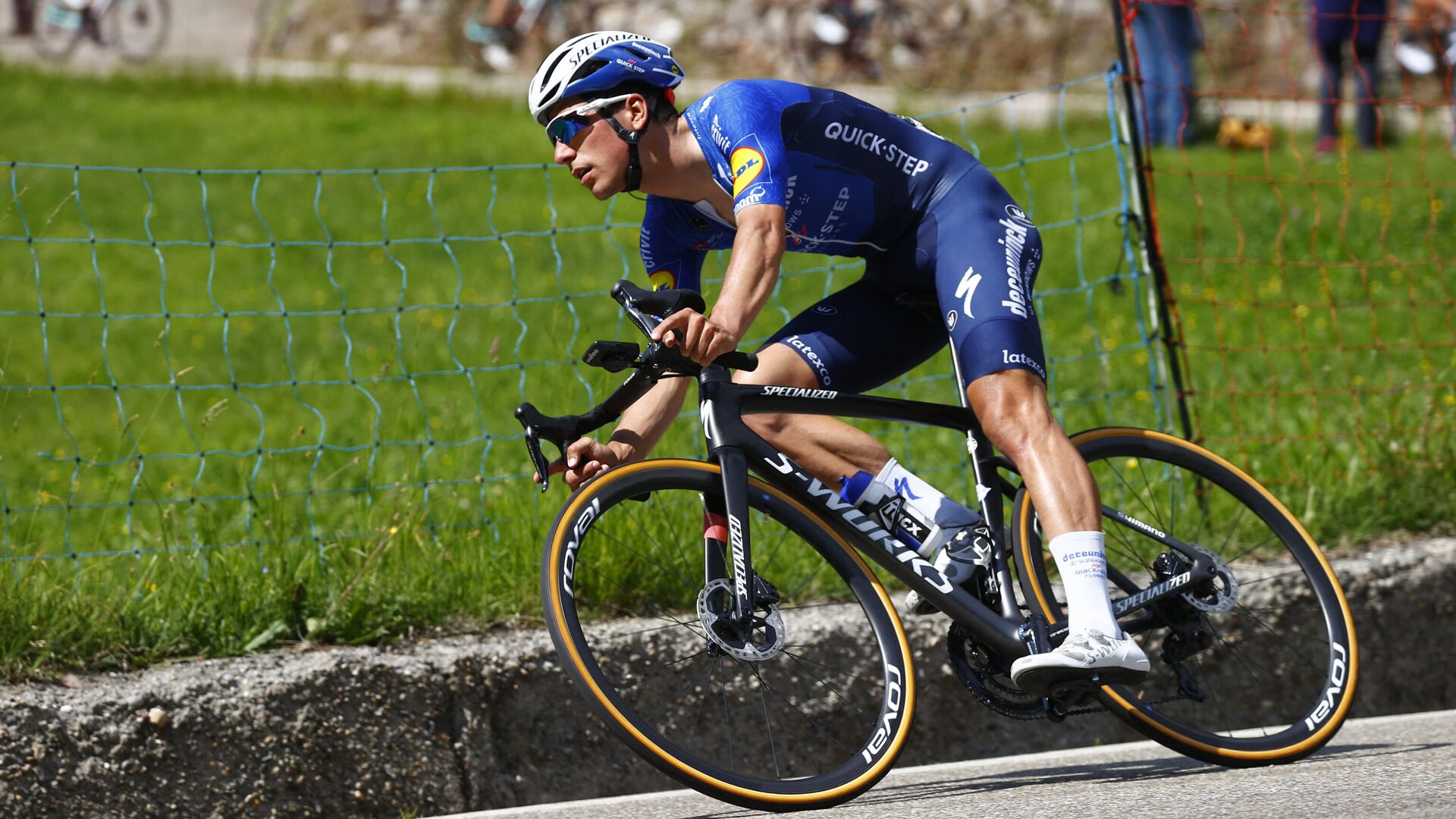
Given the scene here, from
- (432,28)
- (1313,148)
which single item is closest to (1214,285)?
(1313,148)

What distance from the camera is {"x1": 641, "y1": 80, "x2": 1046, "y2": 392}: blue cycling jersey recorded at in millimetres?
3594

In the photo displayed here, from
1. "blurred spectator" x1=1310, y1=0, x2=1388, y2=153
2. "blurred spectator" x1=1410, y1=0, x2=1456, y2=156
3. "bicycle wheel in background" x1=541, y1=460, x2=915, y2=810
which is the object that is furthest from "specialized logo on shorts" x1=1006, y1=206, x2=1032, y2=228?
"blurred spectator" x1=1410, y1=0, x2=1456, y2=156

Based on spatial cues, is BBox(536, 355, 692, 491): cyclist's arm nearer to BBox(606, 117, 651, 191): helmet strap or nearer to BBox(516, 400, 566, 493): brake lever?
BBox(516, 400, 566, 493): brake lever

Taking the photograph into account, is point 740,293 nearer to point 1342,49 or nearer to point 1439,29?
point 1342,49

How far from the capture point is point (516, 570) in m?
4.52

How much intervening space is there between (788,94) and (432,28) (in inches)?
629

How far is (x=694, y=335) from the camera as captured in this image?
3285mm

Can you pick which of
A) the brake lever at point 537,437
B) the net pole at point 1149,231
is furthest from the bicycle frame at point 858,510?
the net pole at point 1149,231

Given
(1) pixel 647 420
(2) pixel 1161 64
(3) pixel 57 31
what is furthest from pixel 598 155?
(3) pixel 57 31

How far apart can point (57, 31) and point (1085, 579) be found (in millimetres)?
18180

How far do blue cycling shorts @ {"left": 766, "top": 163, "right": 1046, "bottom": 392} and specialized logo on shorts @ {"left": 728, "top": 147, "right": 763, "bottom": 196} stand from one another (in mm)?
572

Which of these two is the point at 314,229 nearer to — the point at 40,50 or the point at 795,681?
the point at 795,681

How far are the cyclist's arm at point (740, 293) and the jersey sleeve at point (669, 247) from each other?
507 mm

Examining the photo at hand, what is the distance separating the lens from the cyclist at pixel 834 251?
347 cm
